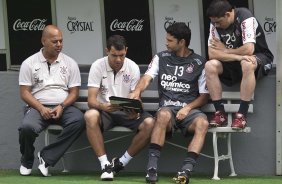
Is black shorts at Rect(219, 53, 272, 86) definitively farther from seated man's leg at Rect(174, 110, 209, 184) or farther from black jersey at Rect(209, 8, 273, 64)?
seated man's leg at Rect(174, 110, 209, 184)

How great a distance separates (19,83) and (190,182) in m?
2.13

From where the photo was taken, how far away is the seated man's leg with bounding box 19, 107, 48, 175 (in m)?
9.58

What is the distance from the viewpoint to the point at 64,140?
9.64 m

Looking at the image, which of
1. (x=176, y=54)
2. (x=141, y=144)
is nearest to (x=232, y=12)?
(x=176, y=54)

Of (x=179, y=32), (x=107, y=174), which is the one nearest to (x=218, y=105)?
(x=179, y=32)

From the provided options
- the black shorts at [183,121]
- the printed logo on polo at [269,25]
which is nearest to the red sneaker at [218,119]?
the black shorts at [183,121]

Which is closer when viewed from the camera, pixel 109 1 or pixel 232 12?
pixel 232 12

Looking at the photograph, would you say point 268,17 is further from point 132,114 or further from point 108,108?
point 108,108

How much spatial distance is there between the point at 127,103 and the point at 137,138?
1.36 ft

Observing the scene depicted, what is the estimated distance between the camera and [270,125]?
9.89 meters

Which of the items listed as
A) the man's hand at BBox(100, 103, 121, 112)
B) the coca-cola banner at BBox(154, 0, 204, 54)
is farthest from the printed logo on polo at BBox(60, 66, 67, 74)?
the coca-cola banner at BBox(154, 0, 204, 54)

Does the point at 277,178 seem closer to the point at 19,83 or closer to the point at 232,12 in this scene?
the point at 232,12

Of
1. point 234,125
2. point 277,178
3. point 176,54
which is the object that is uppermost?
point 176,54

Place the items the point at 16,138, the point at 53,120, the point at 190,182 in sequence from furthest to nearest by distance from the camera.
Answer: the point at 16,138, the point at 53,120, the point at 190,182
